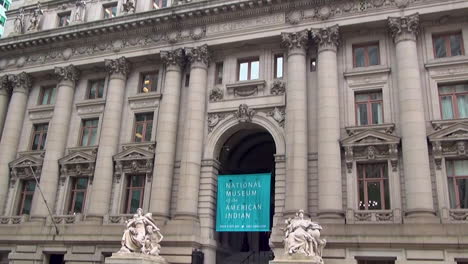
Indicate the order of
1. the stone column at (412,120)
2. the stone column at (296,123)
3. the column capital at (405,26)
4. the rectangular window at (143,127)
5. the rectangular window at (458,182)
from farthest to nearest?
the rectangular window at (143,127) < the column capital at (405,26) < the stone column at (296,123) < the rectangular window at (458,182) < the stone column at (412,120)

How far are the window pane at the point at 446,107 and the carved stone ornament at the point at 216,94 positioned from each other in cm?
1402

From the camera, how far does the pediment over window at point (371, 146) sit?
2673 centimetres

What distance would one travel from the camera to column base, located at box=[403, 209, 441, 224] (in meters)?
24.1

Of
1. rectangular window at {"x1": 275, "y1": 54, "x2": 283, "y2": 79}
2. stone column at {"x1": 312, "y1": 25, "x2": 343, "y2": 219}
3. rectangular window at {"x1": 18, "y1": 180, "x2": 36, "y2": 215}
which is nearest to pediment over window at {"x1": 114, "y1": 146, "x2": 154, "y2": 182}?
rectangular window at {"x1": 18, "y1": 180, "x2": 36, "y2": 215}

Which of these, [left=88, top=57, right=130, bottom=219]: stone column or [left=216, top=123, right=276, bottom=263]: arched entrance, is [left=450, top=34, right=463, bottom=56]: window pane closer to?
[left=216, top=123, right=276, bottom=263]: arched entrance

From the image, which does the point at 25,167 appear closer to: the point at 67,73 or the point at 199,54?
the point at 67,73

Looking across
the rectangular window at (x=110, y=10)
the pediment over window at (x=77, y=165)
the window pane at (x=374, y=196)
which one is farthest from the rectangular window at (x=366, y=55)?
the rectangular window at (x=110, y=10)

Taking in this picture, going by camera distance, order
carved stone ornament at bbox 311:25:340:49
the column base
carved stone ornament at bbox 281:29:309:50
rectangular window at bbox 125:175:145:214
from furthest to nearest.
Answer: rectangular window at bbox 125:175:145:214 → carved stone ornament at bbox 281:29:309:50 → carved stone ornament at bbox 311:25:340:49 → the column base

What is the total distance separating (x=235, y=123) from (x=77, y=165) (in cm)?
1209

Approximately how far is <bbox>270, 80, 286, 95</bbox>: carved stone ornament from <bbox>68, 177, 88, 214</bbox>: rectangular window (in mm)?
15024

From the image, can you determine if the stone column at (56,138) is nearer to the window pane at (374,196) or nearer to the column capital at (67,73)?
the column capital at (67,73)

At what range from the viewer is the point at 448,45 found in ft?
93.6

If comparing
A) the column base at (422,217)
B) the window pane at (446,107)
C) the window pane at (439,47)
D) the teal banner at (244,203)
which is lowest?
the column base at (422,217)

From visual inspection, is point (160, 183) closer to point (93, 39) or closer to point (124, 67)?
point (124, 67)
